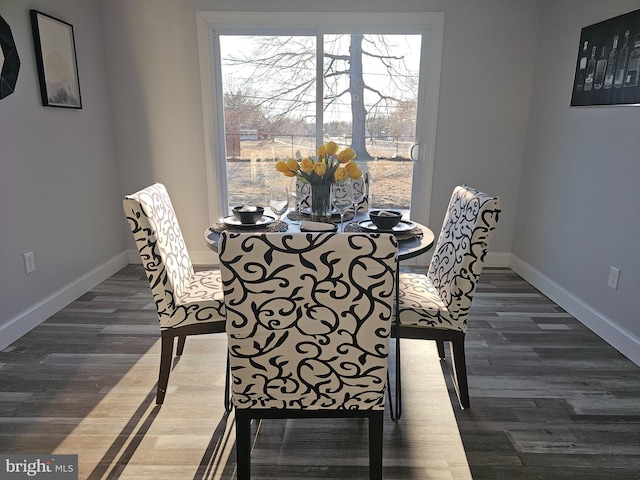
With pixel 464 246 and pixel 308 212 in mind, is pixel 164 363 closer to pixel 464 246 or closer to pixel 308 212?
pixel 308 212

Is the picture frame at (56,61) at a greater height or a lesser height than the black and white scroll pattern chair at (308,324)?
greater

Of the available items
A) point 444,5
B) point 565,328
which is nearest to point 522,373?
point 565,328

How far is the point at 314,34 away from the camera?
3.40m

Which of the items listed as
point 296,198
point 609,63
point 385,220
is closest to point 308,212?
point 296,198

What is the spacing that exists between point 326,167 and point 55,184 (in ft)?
6.46

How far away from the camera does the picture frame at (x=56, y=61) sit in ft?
8.64

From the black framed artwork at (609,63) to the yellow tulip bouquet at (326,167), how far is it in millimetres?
1644

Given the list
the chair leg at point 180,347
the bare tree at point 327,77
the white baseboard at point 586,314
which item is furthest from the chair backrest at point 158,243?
the white baseboard at point 586,314

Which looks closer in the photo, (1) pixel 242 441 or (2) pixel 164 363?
(1) pixel 242 441

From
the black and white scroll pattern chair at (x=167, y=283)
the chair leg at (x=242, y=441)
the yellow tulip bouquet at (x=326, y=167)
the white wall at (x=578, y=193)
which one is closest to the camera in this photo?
the chair leg at (x=242, y=441)

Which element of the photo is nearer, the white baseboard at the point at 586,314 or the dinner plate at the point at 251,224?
the dinner plate at the point at 251,224

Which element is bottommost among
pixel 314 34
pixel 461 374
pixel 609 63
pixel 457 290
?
pixel 461 374

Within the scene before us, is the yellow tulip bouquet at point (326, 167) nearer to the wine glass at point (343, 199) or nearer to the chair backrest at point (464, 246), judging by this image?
the wine glass at point (343, 199)

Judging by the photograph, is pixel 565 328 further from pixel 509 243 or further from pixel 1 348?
pixel 1 348
